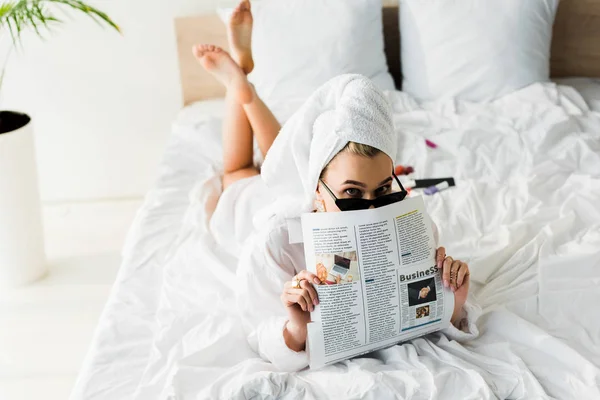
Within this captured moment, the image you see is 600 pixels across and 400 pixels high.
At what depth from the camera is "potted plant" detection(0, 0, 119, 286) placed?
227 centimetres

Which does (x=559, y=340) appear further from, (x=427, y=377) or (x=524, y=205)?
(x=524, y=205)

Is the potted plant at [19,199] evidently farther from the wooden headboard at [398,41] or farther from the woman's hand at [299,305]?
the woman's hand at [299,305]

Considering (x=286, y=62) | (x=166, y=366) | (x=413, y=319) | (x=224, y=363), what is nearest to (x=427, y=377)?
(x=413, y=319)

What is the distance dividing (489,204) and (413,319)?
0.72 m

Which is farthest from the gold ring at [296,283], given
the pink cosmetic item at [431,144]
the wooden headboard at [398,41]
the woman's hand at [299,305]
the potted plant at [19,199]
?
the wooden headboard at [398,41]

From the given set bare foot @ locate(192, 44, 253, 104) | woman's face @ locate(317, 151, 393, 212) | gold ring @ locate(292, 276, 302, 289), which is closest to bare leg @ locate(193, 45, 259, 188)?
bare foot @ locate(192, 44, 253, 104)

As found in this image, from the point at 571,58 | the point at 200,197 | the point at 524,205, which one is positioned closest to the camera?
the point at 524,205

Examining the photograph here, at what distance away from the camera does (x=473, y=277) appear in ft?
5.32

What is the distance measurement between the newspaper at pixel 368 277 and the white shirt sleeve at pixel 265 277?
17 centimetres

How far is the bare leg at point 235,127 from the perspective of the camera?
2004 millimetres

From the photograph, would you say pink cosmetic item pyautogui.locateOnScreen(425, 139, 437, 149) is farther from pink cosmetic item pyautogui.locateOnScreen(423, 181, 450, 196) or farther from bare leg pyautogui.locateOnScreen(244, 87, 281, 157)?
bare leg pyautogui.locateOnScreen(244, 87, 281, 157)

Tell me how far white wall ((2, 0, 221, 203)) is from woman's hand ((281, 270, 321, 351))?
1731mm

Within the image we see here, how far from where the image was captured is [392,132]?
4.63ft

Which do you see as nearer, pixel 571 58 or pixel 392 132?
pixel 392 132
